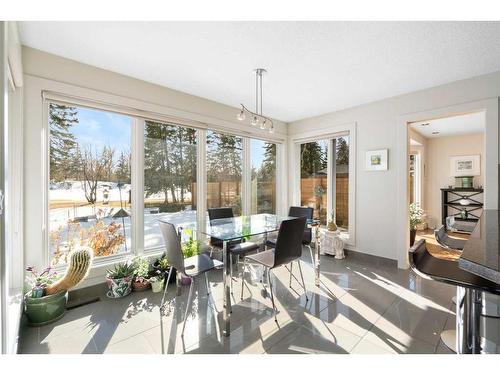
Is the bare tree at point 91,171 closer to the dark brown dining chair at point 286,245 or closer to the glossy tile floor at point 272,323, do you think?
the glossy tile floor at point 272,323

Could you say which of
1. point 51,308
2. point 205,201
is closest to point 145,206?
point 205,201

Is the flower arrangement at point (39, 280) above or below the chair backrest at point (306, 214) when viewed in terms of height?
below

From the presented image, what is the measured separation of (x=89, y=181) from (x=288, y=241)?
2.24 m

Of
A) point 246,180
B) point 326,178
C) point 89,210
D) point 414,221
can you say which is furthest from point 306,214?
point 89,210

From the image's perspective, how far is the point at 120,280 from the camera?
239 cm

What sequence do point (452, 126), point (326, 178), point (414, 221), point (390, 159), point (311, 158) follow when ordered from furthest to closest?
point (452, 126)
point (311, 158)
point (326, 178)
point (414, 221)
point (390, 159)

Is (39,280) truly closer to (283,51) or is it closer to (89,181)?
(89,181)

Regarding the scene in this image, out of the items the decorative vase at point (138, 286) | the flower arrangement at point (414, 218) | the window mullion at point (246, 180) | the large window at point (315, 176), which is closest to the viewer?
the decorative vase at point (138, 286)

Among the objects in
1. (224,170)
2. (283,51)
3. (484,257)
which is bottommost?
(484,257)

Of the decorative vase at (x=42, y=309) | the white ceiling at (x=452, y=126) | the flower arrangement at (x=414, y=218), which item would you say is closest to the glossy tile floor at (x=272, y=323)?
the decorative vase at (x=42, y=309)

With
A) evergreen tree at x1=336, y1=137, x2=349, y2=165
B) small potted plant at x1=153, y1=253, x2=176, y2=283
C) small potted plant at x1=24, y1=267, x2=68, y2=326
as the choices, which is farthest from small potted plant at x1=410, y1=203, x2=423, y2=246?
small potted plant at x1=24, y1=267, x2=68, y2=326

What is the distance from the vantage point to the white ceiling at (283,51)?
5.97 feet

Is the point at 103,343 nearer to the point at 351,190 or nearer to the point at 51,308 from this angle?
the point at 51,308
